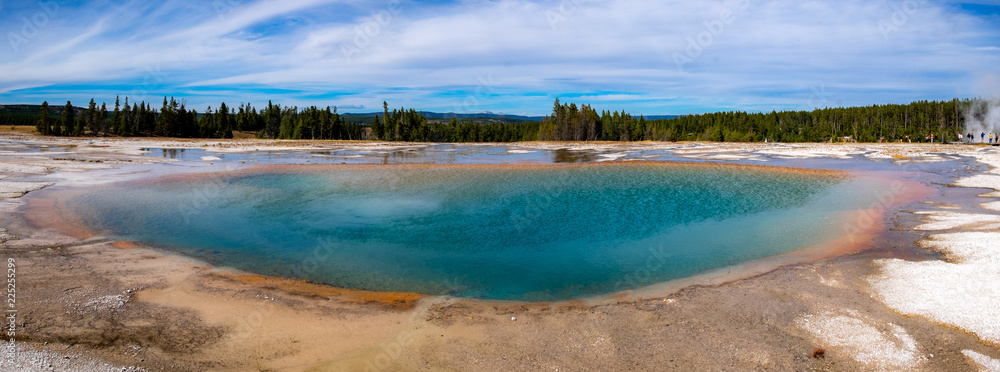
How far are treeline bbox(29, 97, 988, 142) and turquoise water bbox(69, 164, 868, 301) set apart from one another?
83.4m

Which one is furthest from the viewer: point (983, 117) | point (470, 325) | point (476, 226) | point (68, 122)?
point (983, 117)

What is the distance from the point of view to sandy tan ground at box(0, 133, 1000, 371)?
19.8 feet

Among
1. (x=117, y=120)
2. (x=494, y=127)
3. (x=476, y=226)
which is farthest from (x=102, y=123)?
(x=476, y=226)

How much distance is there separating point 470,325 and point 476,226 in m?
7.57

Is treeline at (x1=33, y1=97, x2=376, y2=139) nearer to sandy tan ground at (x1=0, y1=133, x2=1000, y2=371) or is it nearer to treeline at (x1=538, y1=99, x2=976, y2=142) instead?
treeline at (x1=538, y1=99, x2=976, y2=142)

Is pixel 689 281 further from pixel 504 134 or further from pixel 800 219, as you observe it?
pixel 504 134

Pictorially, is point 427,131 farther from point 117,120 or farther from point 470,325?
point 470,325

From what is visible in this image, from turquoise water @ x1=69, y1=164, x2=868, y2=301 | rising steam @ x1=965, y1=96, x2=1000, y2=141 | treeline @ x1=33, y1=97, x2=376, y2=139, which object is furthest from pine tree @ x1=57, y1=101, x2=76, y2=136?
rising steam @ x1=965, y1=96, x2=1000, y2=141

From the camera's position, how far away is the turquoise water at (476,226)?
1023 centimetres

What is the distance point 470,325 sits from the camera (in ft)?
23.6

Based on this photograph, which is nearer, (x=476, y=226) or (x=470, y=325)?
(x=470, y=325)

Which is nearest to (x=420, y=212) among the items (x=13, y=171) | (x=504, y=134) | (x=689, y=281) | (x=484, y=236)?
(x=484, y=236)

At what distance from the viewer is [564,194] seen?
21.9 metres

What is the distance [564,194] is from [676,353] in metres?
15.7
